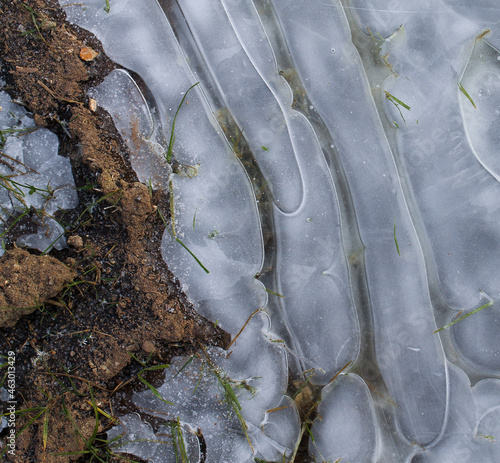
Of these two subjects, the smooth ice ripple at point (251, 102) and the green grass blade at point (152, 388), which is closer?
the green grass blade at point (152, 388)

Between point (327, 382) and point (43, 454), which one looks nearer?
point (43, 454)

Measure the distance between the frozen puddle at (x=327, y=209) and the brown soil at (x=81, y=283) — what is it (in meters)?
0.11

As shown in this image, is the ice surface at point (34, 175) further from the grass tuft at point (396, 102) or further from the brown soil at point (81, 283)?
the grass tuft at point (396, 102)

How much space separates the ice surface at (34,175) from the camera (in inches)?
58.9

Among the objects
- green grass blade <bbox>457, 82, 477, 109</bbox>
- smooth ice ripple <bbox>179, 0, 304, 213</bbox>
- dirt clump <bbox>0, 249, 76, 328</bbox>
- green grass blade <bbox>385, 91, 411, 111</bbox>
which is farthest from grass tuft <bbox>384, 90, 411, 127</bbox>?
dirt clump <bbox>0, 249, 76, 328</bbox>

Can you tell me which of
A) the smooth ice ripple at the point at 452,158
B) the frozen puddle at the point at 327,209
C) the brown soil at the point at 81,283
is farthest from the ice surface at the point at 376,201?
the brown soil at the point at 81,283

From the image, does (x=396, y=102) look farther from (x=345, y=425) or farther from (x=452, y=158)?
(x=345, y=425)

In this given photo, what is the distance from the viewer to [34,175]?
151 cm

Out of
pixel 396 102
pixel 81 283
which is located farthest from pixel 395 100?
pixel 81 283

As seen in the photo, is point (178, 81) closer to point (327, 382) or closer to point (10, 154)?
point (10, 154)

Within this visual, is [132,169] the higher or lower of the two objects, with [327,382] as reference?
higher

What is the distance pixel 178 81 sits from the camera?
62.3 inches

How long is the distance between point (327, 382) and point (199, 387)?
0.55 metres

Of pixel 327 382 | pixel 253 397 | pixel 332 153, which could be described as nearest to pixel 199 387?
pixel 253 397
